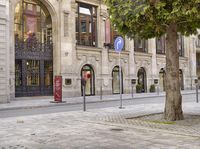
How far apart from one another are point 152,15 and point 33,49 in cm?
1802

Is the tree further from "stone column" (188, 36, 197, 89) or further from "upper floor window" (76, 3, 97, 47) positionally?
"stone column" (188, 36, 197, 89)

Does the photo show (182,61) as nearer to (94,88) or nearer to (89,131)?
(94,88)

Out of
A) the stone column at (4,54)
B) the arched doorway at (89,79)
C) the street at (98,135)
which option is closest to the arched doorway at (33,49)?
the stone column at (4,54)

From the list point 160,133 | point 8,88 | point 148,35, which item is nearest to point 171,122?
point 160,133

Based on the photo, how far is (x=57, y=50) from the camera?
2741 cm

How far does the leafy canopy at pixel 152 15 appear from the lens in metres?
9.32

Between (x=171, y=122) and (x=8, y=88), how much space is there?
15030mm

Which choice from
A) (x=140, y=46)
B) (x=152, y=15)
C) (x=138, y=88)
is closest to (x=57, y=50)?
(x=138, y=88)

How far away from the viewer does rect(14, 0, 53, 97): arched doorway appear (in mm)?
25750

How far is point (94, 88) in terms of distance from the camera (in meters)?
30.5

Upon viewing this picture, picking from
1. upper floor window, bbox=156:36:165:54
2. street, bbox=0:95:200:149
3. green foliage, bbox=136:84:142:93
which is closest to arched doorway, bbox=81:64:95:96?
green foliage, bbox=136:84:142:93

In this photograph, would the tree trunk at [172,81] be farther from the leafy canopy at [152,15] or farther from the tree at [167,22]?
the leafy canopy at [152,15]

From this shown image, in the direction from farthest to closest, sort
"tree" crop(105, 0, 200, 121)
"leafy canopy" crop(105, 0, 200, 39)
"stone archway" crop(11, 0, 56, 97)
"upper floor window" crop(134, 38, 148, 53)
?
"upper floor window" crop(134, 38, 148, 53), "stone archway" crop(11, 0, 56, 97), "tree" crop(105, 0, 200, 121), "leafy canopy" crop(105, 0, 200, 39)

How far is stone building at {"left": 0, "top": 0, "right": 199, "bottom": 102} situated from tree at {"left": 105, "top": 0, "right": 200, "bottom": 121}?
13.4 m
